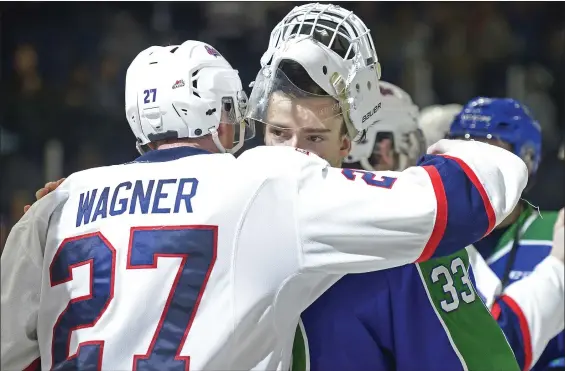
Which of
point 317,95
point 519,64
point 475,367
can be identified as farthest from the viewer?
point 519,64

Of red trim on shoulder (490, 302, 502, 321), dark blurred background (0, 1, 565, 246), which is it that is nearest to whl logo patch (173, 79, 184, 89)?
red trim on shoulder (490, 302, 502, 321)

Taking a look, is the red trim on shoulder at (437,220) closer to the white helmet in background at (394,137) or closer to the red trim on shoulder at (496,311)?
A: the red trim on shoulder at (496,311)

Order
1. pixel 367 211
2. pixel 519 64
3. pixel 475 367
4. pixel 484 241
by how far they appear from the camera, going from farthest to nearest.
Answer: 1. pixel 519 64
2. pixel 484 241
3. pixel 475 367
4. pixel 367 211

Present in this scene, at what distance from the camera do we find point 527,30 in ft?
24.0

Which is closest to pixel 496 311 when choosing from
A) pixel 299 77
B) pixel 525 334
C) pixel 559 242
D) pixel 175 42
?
pixel 525 334

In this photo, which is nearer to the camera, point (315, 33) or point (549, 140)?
point (315, 33)

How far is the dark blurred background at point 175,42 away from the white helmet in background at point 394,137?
2441 mm

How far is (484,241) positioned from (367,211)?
1.72 metres

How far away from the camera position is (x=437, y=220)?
2262mm

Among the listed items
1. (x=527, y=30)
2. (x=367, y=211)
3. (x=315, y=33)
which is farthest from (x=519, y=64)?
(x=367, y=211)

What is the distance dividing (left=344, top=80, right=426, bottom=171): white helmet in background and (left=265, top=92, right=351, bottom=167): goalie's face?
0.97 meters

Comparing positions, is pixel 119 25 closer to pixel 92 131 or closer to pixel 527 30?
pixel 92 131

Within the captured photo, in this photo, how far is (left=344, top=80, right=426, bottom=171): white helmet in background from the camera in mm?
3764

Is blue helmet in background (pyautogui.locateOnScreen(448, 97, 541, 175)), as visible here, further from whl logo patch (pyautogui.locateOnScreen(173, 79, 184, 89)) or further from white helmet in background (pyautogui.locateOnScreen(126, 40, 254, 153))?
whl logo patch (pyautogui.locateOnScreen(173, 79, 184, 89))
